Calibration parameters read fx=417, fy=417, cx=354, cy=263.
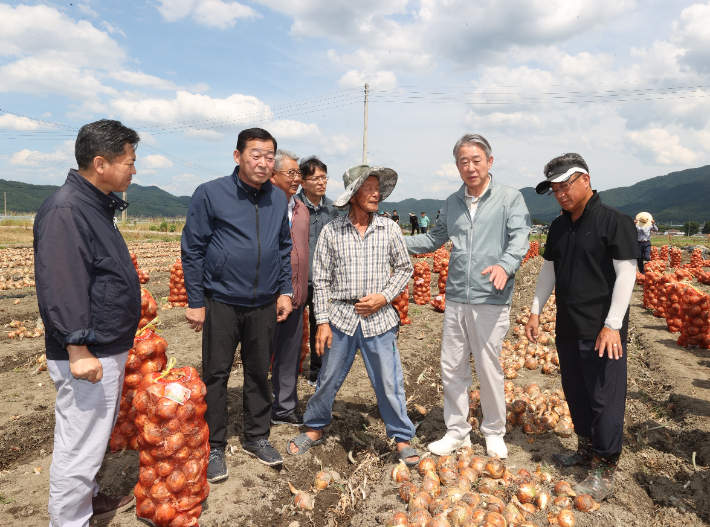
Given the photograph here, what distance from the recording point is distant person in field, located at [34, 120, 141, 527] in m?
2.27

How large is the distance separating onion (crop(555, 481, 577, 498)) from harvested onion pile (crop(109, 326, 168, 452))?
10.6 feet

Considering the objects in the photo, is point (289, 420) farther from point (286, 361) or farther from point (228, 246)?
point (228, 246)

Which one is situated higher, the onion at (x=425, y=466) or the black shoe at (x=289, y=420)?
the onion at (x=425, y=466)

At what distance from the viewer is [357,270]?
3.51 meters

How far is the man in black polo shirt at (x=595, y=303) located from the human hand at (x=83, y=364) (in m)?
3.29

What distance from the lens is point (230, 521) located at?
291 centimetres

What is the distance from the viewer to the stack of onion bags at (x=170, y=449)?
264cm

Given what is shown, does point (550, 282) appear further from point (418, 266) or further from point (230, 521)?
point (418, 266)

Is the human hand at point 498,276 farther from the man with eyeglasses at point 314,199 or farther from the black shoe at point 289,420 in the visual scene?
the black shoe at point 289,420

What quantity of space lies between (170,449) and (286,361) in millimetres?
1749

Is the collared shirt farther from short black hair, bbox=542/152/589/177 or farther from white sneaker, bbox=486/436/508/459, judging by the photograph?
white sneaker, bbox=486/436/508/459

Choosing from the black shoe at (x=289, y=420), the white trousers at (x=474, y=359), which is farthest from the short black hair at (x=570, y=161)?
the black shoe at (x=289, y=420)

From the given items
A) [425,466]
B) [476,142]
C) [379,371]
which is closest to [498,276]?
[476,142]

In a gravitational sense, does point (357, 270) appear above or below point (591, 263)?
below
